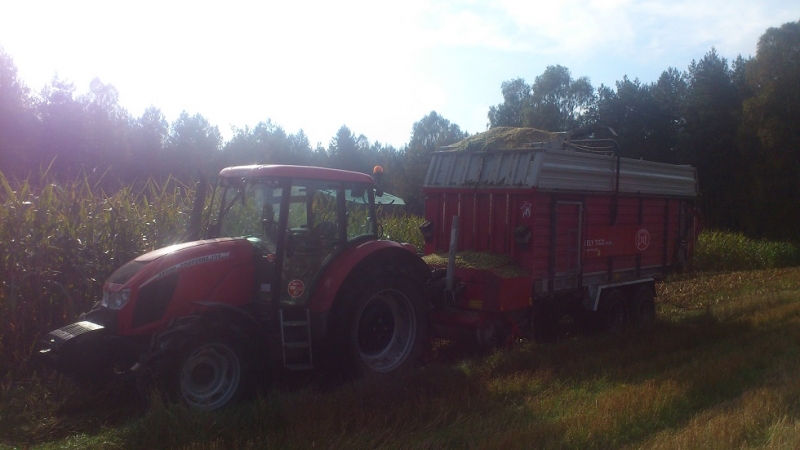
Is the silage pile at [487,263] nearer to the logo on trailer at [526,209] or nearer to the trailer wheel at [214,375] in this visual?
the logo on trailer at [526,209]

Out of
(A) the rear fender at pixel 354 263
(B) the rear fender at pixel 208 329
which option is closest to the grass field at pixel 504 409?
(B) the rear fender at pixel 208 329

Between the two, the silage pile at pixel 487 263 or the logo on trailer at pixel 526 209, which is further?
the logo on trailer at pixel 526 209

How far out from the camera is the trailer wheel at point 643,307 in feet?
32.7

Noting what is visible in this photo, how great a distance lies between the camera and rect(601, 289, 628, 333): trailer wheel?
9344 millimetres

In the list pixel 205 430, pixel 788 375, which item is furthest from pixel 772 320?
pixel 205 430

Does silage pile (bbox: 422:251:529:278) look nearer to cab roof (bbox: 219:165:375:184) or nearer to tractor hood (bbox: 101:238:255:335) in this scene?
cab roof (bbox: 219:165:375:184)

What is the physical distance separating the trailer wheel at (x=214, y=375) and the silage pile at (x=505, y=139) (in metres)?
4.74

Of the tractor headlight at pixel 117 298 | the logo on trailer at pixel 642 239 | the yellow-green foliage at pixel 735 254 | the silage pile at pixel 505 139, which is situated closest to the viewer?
the tractor headlight at pixel 117 298

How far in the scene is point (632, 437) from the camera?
4.84 meters

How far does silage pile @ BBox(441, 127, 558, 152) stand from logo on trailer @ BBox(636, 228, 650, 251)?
A: 6.56 feet

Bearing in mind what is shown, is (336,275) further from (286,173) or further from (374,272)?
(286,173)

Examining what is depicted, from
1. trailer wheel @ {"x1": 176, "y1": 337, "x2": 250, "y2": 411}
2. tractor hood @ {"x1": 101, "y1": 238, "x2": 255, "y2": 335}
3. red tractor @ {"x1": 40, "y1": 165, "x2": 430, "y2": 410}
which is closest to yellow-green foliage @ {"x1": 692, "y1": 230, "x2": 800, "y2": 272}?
red tractor @ {"x1": 40, "y1": 165, "x2": 430, "y2": 410}

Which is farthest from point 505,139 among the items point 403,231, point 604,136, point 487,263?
point 604,136

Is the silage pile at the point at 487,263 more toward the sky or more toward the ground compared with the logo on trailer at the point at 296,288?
more toward the sky
